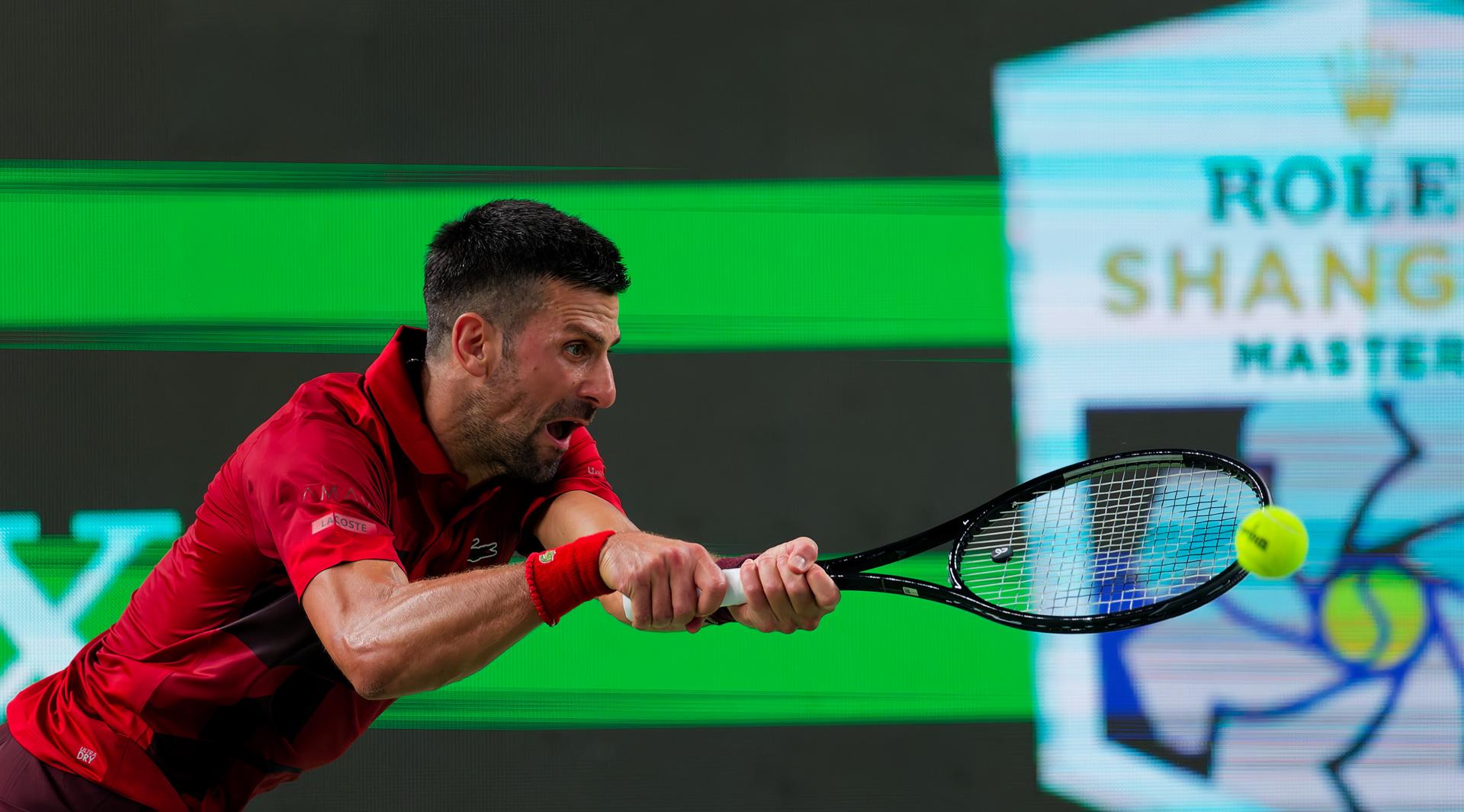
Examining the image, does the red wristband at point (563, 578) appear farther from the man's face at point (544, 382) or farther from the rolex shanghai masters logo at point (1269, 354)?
the rolex shanghai masters logo at point (1269, 354)

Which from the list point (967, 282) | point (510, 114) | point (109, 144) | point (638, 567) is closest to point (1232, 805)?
point (967, 282)

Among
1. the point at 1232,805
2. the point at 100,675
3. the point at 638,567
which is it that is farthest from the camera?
the point at 1232,805

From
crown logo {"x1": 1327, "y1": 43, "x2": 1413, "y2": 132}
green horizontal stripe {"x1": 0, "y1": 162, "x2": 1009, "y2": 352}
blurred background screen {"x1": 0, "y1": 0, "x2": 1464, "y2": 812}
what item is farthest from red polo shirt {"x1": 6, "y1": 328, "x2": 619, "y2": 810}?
crown logo {"x1": 1327, "y1": 43, "x2": 1413, "y2": 132}

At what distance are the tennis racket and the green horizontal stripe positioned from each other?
0.79 m

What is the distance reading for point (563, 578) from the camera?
1.59 m

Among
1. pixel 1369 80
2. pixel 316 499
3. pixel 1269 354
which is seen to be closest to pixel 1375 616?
pixel 1269 354

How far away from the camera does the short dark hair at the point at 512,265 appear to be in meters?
2.02

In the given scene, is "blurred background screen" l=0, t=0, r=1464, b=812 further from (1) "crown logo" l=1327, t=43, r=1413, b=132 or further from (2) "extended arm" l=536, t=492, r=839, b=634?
(2) "extended arm" l=536, t=492, r=839, b=634

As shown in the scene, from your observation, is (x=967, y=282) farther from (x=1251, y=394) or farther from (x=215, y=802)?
(x=215, y=802)

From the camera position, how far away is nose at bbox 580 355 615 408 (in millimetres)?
2039

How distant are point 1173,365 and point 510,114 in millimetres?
2010

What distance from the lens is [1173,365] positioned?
346 centimetres

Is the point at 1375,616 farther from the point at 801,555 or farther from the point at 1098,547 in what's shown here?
the point at 801,555

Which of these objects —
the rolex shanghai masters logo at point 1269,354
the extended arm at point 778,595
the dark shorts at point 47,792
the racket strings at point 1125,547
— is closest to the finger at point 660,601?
the extended arm at point 778,595
